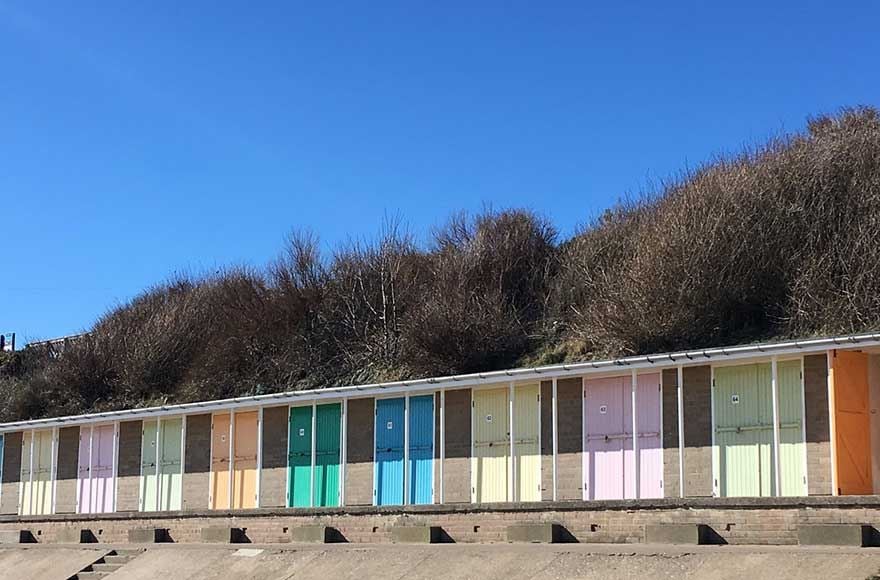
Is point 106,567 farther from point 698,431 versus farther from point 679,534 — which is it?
point 679,534

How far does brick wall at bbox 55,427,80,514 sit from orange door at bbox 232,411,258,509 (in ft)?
17.9

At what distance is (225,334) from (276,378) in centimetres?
331

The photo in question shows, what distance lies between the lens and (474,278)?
27.7 meters

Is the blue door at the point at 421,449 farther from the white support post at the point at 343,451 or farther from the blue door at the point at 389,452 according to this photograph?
the white support post at the point at 343,451

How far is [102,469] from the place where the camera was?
995 inches

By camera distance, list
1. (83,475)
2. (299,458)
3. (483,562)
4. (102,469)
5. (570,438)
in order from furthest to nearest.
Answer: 1. (83,475)
2. (102,469)
3. (299,458)
4. (570,438)
5. (483,562)

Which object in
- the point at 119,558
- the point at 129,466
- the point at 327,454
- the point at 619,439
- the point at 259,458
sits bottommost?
the point at 119,558

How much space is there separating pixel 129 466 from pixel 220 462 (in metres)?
3.03

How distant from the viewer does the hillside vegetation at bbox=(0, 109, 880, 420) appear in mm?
20234

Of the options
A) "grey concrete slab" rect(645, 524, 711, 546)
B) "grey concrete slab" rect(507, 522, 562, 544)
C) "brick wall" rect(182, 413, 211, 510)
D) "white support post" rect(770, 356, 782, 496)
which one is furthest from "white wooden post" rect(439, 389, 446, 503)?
"brick wall" rect(182, 413, 211, 510)

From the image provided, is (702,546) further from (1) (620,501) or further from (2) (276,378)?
(2) (276,378)

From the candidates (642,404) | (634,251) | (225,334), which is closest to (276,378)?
(225,334)

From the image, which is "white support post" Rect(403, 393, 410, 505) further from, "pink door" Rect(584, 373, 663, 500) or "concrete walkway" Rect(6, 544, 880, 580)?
"pink door" Rect(584, 373, 663, 500)

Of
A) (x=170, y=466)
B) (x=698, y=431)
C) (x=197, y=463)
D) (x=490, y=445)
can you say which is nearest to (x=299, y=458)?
(x=197, y=463)
